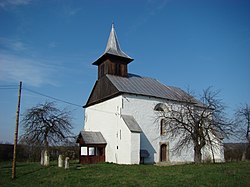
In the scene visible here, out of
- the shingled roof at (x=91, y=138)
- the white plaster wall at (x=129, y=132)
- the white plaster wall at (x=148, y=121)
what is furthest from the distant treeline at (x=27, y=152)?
the white plaster wall at (x=148, y=121)

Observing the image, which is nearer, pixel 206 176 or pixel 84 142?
pixel 206 176

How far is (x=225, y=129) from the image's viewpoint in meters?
22.8

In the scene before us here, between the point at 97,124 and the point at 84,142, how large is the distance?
189 inches

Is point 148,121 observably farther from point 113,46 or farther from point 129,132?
point 113,46

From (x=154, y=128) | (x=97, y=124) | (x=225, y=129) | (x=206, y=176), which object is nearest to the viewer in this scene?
(x=206, y=176)

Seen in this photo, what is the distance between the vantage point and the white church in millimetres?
24516

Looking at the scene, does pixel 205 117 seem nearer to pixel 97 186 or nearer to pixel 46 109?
pixel 97 186

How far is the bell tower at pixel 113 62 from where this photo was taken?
29.9 metres

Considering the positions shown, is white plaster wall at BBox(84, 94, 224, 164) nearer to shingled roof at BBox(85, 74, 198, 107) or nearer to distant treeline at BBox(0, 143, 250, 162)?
shingled roof at BBox(85, 74, 198, 107)

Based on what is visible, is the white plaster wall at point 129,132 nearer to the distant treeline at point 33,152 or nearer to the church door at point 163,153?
the church door at point 163,153

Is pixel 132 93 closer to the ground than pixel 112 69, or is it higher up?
closer to the ground

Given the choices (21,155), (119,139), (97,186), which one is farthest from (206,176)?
(21,155)

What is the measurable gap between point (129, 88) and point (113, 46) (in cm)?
739

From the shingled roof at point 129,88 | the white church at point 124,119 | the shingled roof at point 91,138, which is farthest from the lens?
the shingled roof at point 129,88
